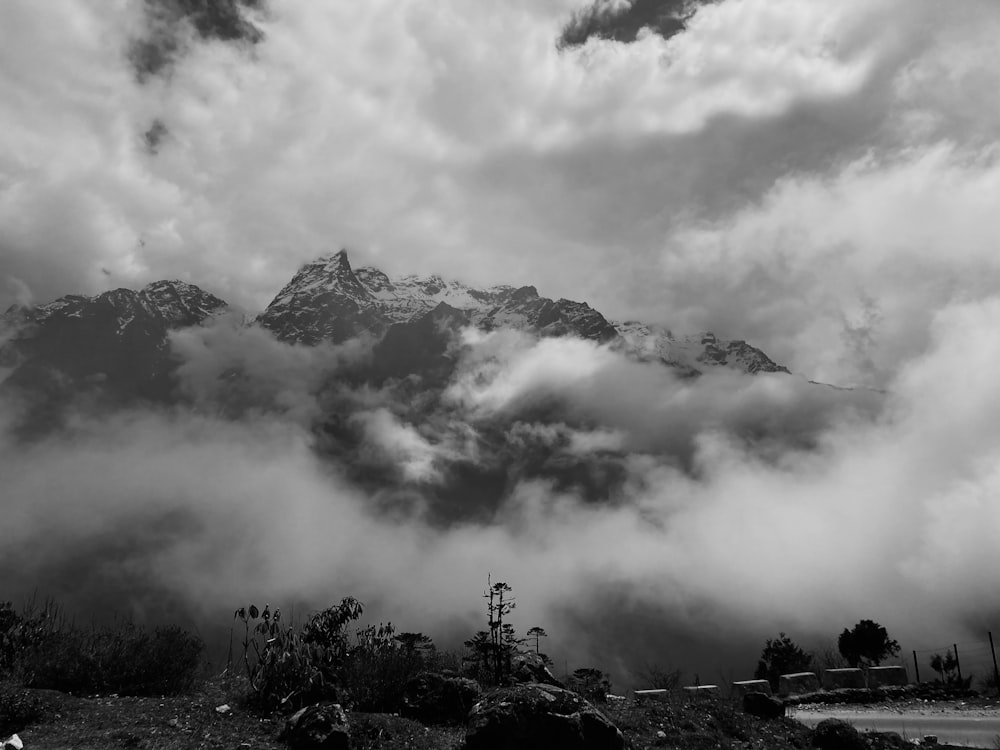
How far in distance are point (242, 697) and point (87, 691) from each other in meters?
4.82

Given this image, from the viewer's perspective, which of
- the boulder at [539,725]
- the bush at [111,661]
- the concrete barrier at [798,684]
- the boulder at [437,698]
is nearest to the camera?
the boulder at [539,725]

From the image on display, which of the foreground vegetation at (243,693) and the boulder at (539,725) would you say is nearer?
the boulder at (539,725)

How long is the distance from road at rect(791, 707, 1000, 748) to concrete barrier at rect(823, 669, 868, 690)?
5.81 m

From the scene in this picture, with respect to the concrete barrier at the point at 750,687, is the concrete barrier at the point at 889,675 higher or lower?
lower

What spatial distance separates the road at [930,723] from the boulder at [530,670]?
8.64 meters

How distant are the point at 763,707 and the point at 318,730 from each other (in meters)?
13.3

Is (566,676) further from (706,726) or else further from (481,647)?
(706,726)

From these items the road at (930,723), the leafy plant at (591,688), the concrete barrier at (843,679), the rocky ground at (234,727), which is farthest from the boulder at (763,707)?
the concrete barrier at (843,679)

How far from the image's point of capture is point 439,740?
1675cm

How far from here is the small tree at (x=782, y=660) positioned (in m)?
69.3

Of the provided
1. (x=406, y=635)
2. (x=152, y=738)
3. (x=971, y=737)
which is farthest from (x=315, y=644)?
(x=971, y=737)

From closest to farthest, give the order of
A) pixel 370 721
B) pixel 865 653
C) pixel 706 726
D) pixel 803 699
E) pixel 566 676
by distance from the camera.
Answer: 1. pixel 370 721
2. pixel 706 726
3. pixel 566 676
4. pixel 803 699
5. pixel 865 653

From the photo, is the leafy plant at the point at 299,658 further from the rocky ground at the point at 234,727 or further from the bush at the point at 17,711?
the bush at the point at 17,711

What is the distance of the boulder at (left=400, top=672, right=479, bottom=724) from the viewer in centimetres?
1905
